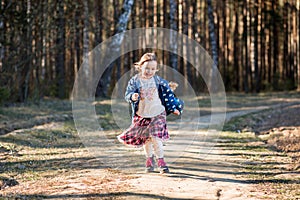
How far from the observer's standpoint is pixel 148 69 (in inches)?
286

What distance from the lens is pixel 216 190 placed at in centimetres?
602

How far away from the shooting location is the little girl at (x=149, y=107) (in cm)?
729

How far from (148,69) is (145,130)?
80cm

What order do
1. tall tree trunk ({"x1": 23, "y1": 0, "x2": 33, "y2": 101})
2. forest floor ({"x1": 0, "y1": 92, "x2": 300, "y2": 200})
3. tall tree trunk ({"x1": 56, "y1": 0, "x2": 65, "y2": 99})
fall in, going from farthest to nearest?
tall tree trunk ({"x1": 56, "y1": 0, "x2": 65, "y2": 99})
tall tree trunk ({"x1": 23, "y1": 0, "x2": 33, "y2": 101})
forest floor ({"x1": 0, "y1": 92, "x2": 300, "y2": 200})

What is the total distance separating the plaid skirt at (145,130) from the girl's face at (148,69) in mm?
557

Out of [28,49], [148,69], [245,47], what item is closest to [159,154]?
[148,69]

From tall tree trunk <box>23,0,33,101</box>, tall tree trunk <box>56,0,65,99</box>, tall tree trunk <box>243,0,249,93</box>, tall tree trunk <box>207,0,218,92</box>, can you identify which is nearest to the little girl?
tall tree trunk <box>23,0,33,101</box>

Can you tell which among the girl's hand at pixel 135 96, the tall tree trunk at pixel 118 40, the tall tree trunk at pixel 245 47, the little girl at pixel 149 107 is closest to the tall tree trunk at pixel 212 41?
the tall tree trunk at pixel 245 47

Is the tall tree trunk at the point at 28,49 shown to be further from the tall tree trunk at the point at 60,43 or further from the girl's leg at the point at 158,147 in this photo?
the girl's leg at the point at 158,147

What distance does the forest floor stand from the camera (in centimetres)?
596

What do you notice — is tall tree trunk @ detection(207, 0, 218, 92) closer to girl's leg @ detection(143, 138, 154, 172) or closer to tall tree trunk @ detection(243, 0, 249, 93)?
tall tree trunk @ detection(243, 0, 249, 93)

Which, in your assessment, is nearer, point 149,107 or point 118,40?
point 149,107

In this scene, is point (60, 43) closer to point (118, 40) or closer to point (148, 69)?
point (118, 40)

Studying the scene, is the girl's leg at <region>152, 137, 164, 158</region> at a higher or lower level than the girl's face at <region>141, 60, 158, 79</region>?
lower
